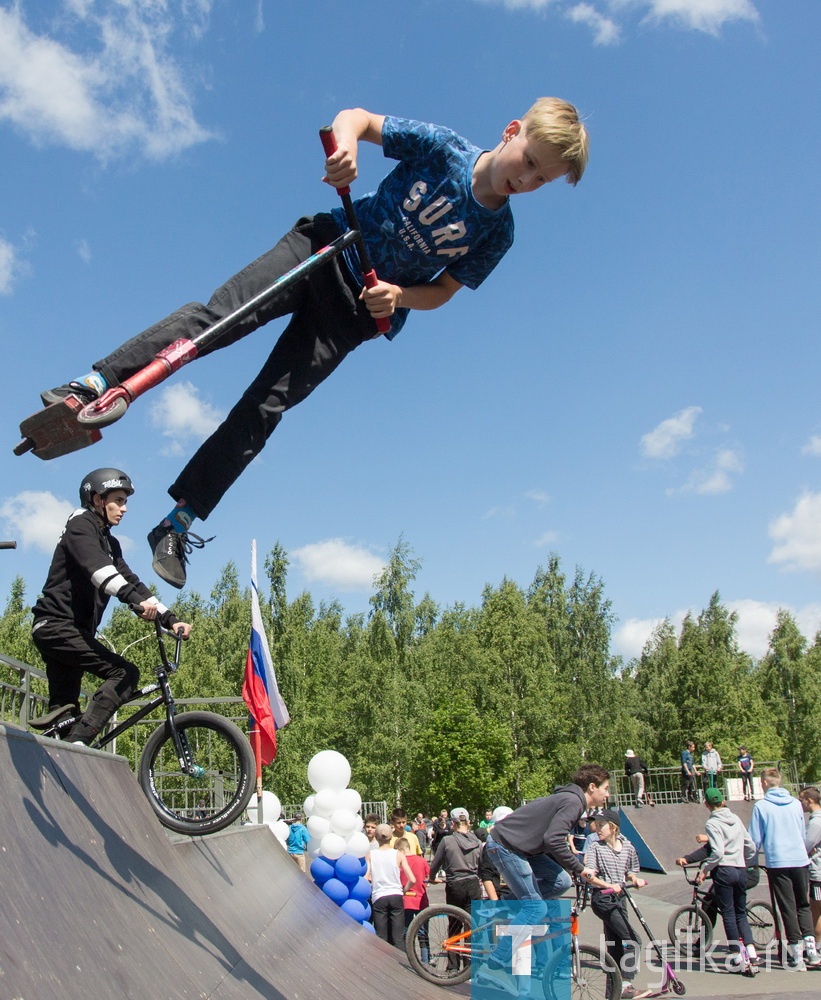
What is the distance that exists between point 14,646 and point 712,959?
32.7 meters

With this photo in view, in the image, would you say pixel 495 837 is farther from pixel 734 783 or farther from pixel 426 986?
pixel 734 783

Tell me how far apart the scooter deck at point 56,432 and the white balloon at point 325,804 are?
10274mm

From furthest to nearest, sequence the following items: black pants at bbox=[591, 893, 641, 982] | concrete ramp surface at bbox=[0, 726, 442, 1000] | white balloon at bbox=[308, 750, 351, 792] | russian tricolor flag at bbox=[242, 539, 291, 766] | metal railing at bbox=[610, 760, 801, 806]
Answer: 1. metal railing at bbox=[610, 760, 801, 806]
2. white balloon at bbox=[308, 750, 351, 792]
3. russian tricolor flag at bbox=[242, 539, 291, 766]
4. black pants at bbox=[591, 893, 641, 982]
5. concrete ramp surface at bbox=[0, 726, 442, 1000]

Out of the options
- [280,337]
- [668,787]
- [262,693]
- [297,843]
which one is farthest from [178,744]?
[668,787]

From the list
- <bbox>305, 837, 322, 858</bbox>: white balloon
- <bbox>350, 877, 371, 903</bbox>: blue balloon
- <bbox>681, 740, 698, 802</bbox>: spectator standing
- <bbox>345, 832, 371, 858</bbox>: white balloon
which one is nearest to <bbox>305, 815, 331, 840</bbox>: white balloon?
<bbox>305, 837, 322, 858</bbox>: white balloon

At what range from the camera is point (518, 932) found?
6098 millimetres

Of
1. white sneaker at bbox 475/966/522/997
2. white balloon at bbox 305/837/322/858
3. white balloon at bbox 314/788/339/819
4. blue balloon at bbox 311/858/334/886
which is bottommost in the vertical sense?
white sneaker at bbox 475/966/522/997

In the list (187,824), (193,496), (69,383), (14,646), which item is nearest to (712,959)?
(187,824)

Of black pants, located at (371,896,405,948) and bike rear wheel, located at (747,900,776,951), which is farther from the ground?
black pants, located at (371,896,405,948)

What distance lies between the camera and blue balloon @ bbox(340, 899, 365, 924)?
11.1 meters

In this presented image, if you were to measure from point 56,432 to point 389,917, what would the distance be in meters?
9.78

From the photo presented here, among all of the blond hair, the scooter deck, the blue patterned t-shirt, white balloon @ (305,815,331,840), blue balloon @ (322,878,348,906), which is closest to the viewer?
the scooter deck

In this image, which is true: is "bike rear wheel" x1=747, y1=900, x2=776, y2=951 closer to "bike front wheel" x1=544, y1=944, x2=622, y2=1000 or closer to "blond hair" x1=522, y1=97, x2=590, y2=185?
"bike front wheel" x1=544, y1=944, x2=622, y2=1000

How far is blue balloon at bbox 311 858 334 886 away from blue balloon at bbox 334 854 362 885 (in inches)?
3.6
